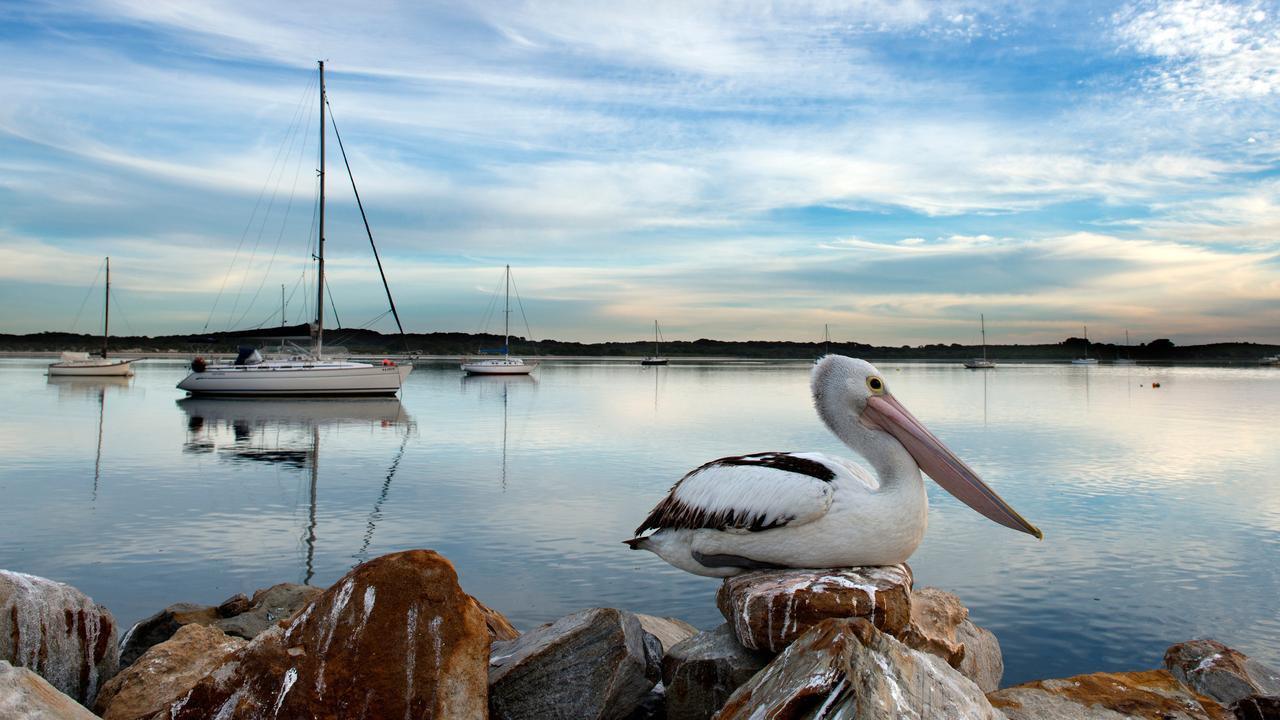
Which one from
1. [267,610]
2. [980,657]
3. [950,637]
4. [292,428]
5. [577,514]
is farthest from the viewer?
[292,428]

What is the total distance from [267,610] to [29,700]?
226 cm

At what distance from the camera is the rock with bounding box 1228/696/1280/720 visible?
3.11 metres

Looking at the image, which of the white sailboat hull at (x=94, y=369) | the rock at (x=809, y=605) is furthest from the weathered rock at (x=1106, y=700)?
the white sailboat hull at (x=94, y=369)

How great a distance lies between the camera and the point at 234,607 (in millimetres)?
4980

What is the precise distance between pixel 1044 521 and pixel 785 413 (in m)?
13.6

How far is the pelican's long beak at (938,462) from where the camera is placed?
13.1ft

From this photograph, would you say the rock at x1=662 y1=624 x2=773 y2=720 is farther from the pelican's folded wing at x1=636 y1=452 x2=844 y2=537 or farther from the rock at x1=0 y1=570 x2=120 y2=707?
the rock at x1=0 y1=570 x2=120 y2=707

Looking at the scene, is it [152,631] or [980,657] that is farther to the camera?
[152,631]

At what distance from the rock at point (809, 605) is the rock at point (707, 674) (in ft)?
0.21

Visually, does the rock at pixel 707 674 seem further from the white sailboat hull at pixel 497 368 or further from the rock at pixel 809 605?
the white sailboat hull at pixel 497 368

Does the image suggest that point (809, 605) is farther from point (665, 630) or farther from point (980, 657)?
point (665, 630)

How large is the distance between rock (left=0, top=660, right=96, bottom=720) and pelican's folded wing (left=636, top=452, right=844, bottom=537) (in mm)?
2428

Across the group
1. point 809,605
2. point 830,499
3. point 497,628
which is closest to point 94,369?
point 497,628

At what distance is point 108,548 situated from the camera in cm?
733
